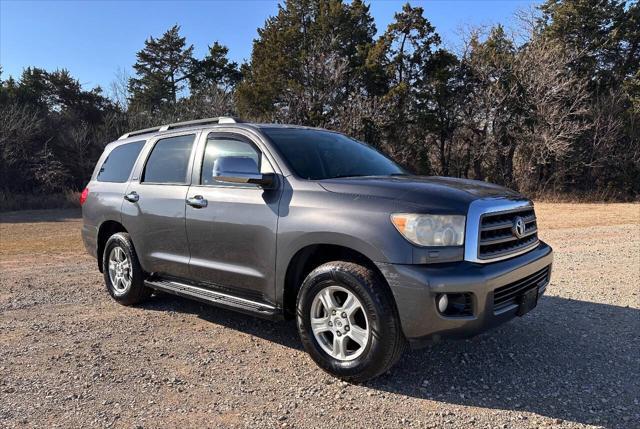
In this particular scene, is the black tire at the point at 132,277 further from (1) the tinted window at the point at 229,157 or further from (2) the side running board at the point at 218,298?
(1) the tinted window at the point at 229,157

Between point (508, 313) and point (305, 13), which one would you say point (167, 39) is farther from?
point (508, 313)

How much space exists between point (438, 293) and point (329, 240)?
88cm

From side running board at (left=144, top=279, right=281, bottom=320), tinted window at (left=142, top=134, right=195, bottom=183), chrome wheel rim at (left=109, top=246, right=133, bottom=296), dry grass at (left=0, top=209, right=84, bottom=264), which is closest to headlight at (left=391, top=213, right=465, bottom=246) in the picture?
side running board at (left=144, top=279, right=281, bottom=320)

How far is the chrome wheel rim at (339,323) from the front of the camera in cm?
356

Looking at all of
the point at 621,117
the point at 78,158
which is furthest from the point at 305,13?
the point at 621,117

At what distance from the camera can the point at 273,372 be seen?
152 inches

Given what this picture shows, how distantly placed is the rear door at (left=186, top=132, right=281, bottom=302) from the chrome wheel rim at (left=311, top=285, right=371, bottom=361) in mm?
496

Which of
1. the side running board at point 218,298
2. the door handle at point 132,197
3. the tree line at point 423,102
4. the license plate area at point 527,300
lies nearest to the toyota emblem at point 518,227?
the license plate area at point 527,300

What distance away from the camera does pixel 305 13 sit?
35.8 m

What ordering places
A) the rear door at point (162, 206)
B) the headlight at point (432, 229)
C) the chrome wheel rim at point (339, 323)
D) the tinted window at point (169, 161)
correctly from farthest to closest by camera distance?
the tinted window at point (169, 161) < the rear door at point (162, 206) < the chrome wheel rim at point (339, 323) < the headlight at point (432, 229)

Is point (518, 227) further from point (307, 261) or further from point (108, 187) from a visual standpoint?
point (108, 187)

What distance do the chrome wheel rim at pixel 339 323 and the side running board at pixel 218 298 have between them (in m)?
0.42

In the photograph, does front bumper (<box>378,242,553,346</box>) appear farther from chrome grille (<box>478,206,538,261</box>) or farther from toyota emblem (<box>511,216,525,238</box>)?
toyota emblem (<box>511,216,525,238</box>)

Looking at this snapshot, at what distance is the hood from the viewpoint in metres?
3.37
